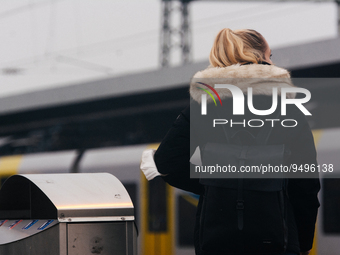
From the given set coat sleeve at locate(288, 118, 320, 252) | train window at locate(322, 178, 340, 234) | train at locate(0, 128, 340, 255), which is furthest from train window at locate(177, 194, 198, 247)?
coat sleeve at locate(288, 118, 320, 252)

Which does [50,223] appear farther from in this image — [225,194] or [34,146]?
[34,146]

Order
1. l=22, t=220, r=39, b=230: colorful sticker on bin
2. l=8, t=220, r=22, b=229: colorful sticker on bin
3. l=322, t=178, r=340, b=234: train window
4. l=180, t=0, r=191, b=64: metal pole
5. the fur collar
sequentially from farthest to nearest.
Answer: l=180, t=0, r=191, b=64: metal pole
l=322, t=178, r=340, b=234: train window
l=8, t=220, r=22, b=229: colorful sticker on bin
l=22, t=220, r=39, b=230: colorful sticker on bin
the fur collar

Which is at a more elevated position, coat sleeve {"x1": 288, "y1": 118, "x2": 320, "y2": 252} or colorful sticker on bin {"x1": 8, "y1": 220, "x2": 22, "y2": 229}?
coat sleeve {"x1": 288, "y1": 118, "x2": 320, "y2": 252}

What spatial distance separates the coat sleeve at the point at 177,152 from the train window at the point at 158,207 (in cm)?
495

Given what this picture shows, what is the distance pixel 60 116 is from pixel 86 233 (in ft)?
51.7

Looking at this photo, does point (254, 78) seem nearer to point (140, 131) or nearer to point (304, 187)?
point (304, 187)

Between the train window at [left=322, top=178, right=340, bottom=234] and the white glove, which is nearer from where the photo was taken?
the white glove

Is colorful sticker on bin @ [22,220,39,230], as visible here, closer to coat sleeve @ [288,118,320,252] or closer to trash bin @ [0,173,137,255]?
trash bin @ [0,173,137,255]

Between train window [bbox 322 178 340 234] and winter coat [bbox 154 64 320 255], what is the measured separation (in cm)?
403

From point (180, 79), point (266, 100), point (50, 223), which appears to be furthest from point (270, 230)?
point (180, 79)

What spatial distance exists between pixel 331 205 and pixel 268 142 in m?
4.36

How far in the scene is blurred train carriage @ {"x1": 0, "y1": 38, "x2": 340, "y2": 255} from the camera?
21.9ft

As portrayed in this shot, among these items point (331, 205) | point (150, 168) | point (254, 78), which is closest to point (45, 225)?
point (150, 168)

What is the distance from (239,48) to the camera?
1.99 meters
